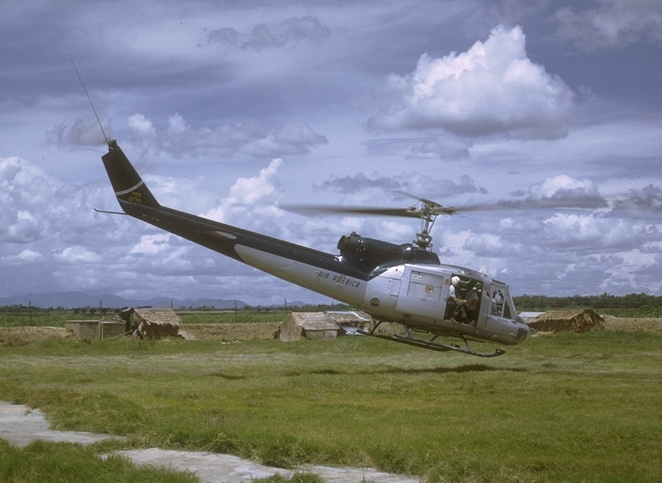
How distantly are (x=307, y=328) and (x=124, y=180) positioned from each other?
1229 cm

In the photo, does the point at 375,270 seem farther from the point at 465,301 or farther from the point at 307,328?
the point at 307,328

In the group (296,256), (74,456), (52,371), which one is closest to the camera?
(74,456)

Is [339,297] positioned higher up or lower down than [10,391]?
higher up

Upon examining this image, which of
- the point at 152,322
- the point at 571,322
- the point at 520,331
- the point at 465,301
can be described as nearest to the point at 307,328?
the point at 152,322

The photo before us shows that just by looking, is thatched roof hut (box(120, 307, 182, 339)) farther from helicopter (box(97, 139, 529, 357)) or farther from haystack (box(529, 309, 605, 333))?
haystack (box(529, 309, 605, 333))

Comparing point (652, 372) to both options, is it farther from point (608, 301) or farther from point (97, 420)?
point (608, 301)

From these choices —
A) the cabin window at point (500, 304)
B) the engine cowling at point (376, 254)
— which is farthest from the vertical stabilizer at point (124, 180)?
the cabin window at point (500, 304)

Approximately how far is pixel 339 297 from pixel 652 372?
733 cm

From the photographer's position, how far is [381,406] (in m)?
12.6

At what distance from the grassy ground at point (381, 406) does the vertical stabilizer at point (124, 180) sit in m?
4.01

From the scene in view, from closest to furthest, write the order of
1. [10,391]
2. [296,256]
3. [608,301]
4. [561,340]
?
[10,391] → [296,256] → [561,340] → [608,301]

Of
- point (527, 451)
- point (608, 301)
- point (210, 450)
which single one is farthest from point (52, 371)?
point (608, 301)

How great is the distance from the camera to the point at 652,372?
18.1 meters

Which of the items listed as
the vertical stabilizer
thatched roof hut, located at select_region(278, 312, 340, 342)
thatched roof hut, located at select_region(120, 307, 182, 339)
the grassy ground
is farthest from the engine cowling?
thatched roof hut, located at select_region(120, 307, 182, 339)
